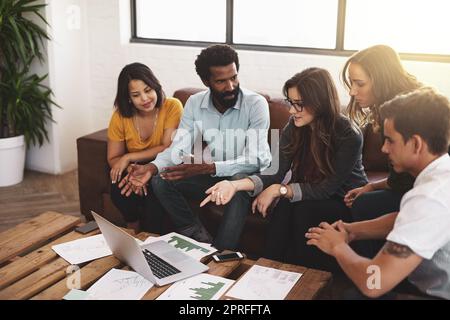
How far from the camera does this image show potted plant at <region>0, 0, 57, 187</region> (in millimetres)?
3787

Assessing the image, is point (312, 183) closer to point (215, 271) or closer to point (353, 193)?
point (353, 193)

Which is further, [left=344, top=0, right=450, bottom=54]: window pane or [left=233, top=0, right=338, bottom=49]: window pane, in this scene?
[left=233, top=0, right=338, bottom=49]: window pane

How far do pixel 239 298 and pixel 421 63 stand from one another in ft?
6.99

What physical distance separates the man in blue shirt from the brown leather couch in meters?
0.13

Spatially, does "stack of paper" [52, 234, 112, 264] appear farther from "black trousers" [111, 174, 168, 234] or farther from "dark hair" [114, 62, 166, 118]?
"dark hair" [114, 62, 166, 118]

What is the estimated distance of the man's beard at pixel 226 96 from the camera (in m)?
2.77

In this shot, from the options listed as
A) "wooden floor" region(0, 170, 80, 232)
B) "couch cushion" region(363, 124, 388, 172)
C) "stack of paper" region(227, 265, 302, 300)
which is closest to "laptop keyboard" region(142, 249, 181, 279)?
"stack of paper" region(227, 265, 302, 300)

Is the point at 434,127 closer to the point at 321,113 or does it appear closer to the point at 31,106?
the point at 321,113

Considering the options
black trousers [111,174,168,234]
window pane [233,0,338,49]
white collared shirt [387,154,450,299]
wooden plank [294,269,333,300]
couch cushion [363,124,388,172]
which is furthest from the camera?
window pane [233,0,338,49]

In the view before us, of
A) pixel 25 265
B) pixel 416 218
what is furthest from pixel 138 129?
pixel 416 218

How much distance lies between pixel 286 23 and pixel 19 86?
184 centimetres

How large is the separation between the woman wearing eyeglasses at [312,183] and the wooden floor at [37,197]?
1538 mm

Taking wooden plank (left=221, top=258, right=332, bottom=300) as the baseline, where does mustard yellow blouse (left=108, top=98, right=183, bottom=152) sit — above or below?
above

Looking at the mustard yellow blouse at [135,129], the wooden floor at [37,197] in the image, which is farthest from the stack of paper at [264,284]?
the wooden floor at [37,197]
